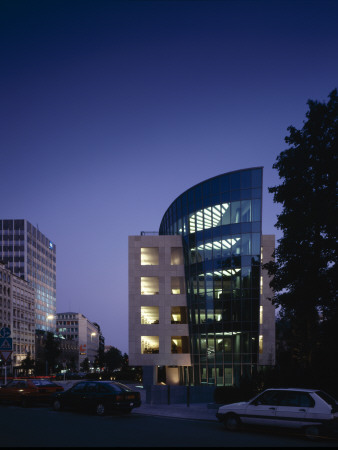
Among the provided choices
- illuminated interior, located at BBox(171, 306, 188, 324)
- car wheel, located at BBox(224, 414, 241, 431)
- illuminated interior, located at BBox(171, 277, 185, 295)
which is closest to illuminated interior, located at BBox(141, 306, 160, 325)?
illuminated interior, located at BBox(171, 306, 188, 324)

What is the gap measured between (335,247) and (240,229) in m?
21.9

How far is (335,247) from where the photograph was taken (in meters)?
23.9

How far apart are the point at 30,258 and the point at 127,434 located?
519ft

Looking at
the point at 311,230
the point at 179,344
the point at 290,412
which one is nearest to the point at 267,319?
the point at 179,344

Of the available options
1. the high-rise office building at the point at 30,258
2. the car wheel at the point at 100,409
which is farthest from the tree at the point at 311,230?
the high-rise office building at the point at 30,258

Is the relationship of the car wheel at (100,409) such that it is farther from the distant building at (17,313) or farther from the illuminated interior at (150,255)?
the distant building at (17,313)

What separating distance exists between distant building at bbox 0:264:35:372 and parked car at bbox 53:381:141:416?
99824mm

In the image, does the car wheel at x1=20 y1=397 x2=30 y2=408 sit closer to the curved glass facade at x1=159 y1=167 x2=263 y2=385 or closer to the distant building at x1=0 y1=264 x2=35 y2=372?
the curved glass facade at x1=159 y1=167 x2=263 y2=385

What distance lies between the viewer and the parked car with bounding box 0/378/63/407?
82.0ft

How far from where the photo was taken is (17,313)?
130 m

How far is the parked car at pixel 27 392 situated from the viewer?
25.0 m

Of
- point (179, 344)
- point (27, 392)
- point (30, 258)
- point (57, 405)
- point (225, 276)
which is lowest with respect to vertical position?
point (179, 344)

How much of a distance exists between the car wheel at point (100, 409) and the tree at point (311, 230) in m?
9.87

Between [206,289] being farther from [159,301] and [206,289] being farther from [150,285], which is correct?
[150,285]
